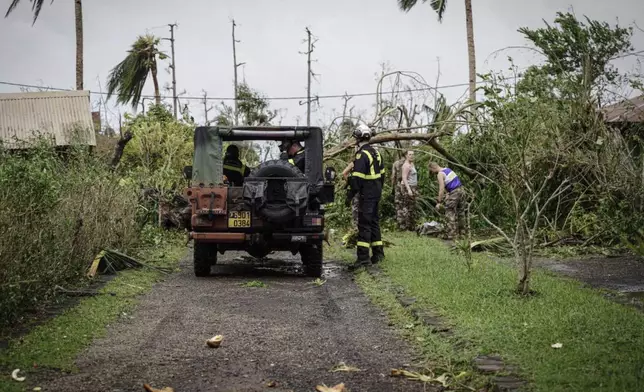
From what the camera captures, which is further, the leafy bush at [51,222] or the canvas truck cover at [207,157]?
the canvas truck cover at [207,157]

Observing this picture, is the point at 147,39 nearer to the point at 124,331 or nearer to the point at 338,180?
Answer: the point at 338,180

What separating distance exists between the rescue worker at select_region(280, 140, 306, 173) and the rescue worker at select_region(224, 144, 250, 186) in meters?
0.83

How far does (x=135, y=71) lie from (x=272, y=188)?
3221 centimetres

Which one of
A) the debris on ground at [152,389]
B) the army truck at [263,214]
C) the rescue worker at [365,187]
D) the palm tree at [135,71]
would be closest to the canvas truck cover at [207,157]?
the army truck at [263,214]

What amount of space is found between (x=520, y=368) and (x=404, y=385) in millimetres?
861

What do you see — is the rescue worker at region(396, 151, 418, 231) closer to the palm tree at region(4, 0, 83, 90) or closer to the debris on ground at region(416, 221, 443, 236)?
the debris on ground at region(416, 221, 443, 236)

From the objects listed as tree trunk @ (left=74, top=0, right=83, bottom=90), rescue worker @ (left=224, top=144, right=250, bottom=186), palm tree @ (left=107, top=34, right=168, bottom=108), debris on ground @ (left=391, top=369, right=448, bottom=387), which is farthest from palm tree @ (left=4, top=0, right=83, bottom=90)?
debris on ground @ (left=391, top=369, right=448, bottom=387)

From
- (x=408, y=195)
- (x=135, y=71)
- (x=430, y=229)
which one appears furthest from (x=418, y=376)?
(x=135, y=71)

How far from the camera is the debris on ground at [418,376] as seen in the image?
6.48 m

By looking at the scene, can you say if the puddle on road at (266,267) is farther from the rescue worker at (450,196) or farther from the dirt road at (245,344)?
the rescue worker at (450,196)

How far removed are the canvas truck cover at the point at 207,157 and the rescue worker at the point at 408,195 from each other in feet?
22.7

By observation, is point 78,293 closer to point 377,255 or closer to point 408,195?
point 377,255

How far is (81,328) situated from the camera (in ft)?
27.3

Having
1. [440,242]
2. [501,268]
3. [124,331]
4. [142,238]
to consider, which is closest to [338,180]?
[440,242]
